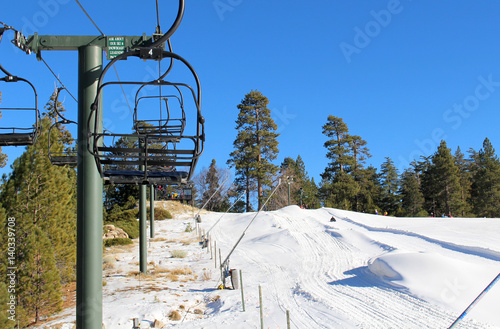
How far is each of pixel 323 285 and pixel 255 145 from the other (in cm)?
3542

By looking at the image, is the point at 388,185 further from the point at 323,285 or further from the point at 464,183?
the point at 323,285

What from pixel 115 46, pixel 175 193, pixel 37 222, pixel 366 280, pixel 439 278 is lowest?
pixel 366 280

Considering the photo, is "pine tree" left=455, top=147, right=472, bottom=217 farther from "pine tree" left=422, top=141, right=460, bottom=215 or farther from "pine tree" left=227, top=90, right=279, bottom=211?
"pine tree" left=227, top=90, right=279, bottom=211

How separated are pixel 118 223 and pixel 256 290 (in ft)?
65.2

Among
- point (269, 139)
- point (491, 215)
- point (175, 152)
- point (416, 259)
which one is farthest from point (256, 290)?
point (491, 215)

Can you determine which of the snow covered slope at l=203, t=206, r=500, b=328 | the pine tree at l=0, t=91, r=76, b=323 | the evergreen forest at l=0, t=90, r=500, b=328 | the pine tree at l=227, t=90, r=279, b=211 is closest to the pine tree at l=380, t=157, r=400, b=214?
the evergreen forest at l=0, t=90, r=500, b=328

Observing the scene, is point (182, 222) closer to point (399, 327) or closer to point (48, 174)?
point (48, 174)

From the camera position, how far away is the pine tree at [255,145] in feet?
150

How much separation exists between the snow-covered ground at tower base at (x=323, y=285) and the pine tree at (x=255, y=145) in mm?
25093

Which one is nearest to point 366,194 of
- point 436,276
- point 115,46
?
point 436,276

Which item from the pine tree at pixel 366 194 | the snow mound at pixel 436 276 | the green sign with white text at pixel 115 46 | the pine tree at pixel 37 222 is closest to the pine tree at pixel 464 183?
the pine tree at pixel 366 194

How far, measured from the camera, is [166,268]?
15852mm

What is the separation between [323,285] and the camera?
473 inches

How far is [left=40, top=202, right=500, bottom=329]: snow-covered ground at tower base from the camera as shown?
8.91m
